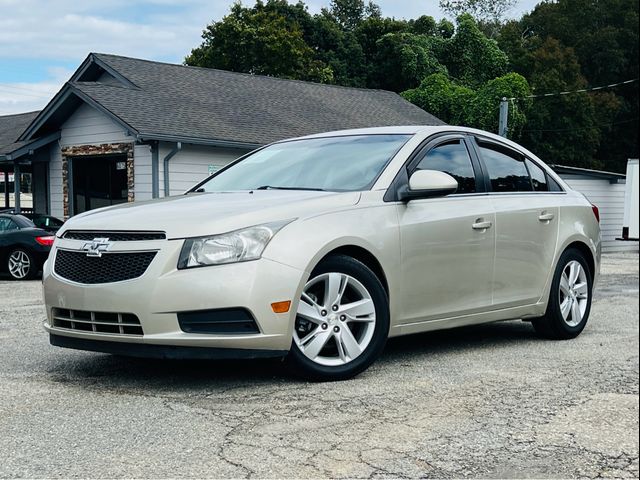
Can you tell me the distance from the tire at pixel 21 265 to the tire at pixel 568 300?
10.9 m

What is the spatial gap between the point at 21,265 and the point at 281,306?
462 inches

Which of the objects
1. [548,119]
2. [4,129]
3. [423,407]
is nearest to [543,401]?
[423,407]

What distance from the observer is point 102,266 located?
4.77 metres

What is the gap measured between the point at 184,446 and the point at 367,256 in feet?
6.45

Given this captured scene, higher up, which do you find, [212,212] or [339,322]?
[212,212]

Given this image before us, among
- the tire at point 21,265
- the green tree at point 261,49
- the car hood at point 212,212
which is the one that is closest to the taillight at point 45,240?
the tire at point 21,265

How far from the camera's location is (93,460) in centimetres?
349

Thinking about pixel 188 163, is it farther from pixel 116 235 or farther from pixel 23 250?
pixel 116 235

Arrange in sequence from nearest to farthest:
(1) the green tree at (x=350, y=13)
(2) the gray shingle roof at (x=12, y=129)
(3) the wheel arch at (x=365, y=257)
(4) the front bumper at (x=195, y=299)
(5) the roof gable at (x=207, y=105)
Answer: (4) the front bumper at (x=195, y=299) → (3) the wheel arch at (x=365, y=257) → (5) the roof gable at (x=207, y=105) → (2) the gray shingle roof at (x=12, y=129) → (1) the green tree at (x=350, y=13)

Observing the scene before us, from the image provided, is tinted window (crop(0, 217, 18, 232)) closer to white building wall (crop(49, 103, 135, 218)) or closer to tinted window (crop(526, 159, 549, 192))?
white building wall (crop(49, 103, 135, 218))

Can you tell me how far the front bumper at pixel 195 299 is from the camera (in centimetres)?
451

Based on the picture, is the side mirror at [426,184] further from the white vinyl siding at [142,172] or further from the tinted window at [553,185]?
the white vinyl siding at [142,172]

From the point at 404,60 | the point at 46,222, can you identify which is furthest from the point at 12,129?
the point at 404,60

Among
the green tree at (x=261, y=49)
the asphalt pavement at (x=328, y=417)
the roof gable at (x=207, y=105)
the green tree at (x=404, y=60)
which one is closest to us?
the asphalt pavement at (x=328, y=417)
